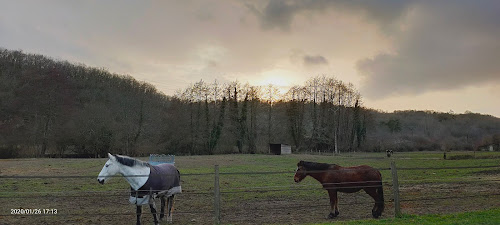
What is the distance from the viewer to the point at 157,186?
303 inches

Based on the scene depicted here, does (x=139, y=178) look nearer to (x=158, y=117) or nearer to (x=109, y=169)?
(x=109, y=169)

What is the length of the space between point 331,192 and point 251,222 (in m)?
2.24

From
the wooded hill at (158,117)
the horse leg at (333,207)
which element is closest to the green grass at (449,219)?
the horse leg at (333,207)

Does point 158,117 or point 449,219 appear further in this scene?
point 158,117

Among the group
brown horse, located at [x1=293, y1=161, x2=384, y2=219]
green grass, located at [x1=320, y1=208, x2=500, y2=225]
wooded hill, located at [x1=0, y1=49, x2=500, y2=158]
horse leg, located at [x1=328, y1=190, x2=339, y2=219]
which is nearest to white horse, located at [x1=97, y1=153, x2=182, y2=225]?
brown horse, located at [x1=293, y1=161, x2=384, y2=219]

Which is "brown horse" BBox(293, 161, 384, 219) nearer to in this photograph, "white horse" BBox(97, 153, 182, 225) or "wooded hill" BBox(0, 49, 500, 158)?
"white horse" BBox(97, 153, 182, 225)

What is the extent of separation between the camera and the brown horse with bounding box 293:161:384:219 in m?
8.27

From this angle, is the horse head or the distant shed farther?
the distant shed

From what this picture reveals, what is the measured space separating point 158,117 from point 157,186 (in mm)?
46928

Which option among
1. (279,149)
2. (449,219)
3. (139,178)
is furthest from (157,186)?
(279,149)

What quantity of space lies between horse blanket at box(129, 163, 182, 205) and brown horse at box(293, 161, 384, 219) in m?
3.50

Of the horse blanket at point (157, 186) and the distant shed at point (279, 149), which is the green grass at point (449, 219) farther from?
the distant shed at point (279, 149)

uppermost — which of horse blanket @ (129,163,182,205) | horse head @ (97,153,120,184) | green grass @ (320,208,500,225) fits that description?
horse head @ (97,153,120,184)

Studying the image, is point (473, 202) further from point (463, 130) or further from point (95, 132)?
point (463, 130)
